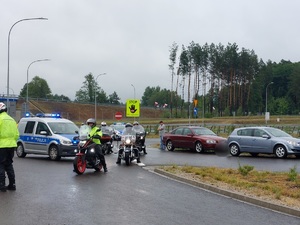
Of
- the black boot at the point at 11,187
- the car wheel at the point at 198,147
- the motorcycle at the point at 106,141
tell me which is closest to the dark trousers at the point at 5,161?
the black boot at the point at 11,187

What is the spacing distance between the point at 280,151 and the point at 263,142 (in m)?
1.01

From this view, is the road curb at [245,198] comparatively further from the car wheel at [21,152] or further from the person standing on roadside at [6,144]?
the car wheel at [21,152]

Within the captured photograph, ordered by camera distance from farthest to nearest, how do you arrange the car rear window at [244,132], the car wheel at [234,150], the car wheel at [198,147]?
the car wheel at [198,147] < the car wheel at [234,150] < the car rear window at [244,132]

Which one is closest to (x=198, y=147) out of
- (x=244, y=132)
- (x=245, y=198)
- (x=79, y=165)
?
(x=244, y=132)

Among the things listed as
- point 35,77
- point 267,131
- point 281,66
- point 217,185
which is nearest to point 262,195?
point 217,185

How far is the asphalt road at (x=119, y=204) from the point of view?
836 cm

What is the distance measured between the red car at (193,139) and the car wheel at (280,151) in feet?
11.7

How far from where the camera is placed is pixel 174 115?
110188mm

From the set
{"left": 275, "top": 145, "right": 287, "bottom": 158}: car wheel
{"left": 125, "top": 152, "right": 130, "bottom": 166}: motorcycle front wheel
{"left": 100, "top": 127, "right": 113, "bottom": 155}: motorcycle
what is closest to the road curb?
{"left": 125, "top": 152, "right": 130, "bottom": 166}: motorcycle front wheel

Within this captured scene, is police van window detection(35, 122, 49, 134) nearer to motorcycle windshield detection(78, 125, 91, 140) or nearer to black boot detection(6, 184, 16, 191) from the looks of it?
motorcycle windshield detection(78, 125, 91, 140)

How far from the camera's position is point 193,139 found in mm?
27734

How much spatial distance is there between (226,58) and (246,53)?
4.41m

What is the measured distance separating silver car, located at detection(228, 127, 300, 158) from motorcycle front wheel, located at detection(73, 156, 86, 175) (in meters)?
11.3

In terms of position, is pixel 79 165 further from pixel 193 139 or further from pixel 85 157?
pixel 193 139
